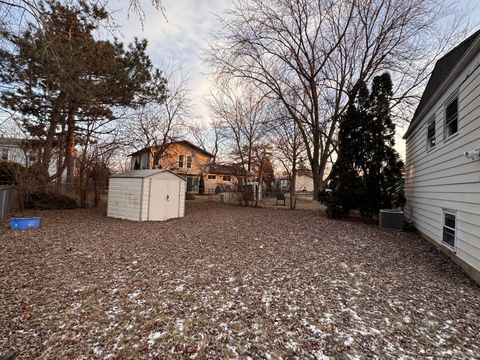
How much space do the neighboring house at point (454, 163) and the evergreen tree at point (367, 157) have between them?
1.41 metres

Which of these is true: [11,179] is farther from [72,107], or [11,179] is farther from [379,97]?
[379,97]

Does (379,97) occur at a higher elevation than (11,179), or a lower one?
higher

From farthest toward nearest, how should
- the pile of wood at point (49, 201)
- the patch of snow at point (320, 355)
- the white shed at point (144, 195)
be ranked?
the pile of wood at point (49, 201) → the white shed at point (144, 195) → the patch of snow at point (320, 355)

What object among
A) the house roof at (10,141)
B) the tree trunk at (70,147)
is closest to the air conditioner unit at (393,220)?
the tree trunk at (70,147)

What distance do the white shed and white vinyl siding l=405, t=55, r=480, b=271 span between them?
27.8ft

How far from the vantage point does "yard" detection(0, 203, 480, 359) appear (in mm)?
2174

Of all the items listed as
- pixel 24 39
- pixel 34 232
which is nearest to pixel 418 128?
pixel 24 39

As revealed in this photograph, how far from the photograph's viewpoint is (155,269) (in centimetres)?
400

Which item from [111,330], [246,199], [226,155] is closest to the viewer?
[111,330]

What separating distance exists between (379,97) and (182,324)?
1054 cm

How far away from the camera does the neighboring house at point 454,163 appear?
4.03m

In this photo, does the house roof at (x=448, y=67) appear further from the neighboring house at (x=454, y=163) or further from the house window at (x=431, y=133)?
the house window at (x=431, y=133)

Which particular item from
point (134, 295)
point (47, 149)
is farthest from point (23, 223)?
point (134, 295)

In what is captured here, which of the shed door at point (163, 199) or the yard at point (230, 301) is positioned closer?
the yard at point (230, 301)
